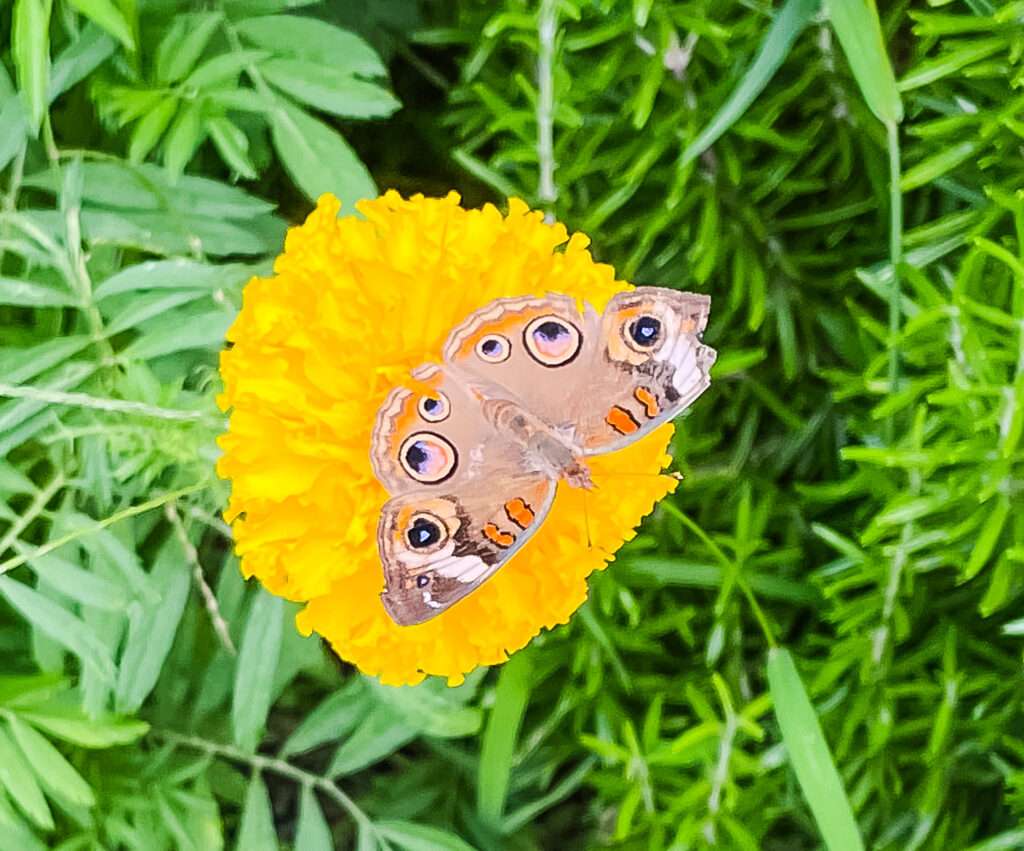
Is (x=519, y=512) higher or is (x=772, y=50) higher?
(x=772, y=50)

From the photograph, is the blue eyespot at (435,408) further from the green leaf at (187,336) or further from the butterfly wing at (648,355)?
the green leaf at (187,336)

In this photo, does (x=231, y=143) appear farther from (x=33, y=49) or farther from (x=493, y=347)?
(x=493, y=347)

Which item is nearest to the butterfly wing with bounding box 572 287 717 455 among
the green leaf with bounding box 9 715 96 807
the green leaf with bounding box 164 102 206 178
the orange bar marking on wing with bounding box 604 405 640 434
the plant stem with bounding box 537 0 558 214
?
the orange bar marking on wing with bounding box 604 405 640 434

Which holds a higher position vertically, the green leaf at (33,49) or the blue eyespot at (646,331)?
the green leaf at (33,49)

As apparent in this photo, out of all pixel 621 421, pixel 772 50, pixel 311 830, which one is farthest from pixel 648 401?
pixel 311 830

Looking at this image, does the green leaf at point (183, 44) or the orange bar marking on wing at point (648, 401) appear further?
the green leaf at point (183, 44)

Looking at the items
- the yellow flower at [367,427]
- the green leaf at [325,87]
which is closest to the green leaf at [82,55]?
the green leaf at [325,87]
